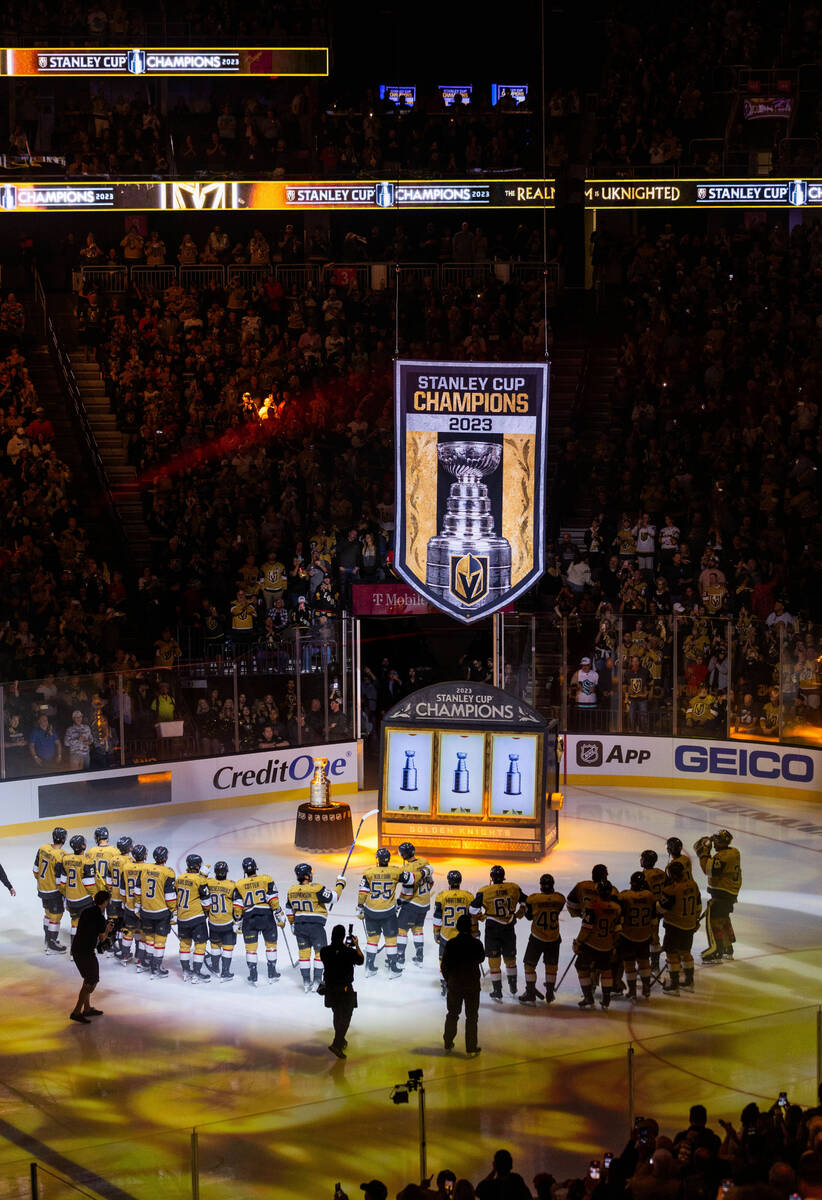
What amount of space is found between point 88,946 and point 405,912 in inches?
123

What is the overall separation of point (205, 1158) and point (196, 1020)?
5.24 meters

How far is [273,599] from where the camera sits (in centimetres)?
2605

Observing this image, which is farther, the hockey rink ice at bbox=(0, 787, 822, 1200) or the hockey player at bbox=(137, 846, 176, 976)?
the hockey player at bbox=(137, 846, 176, 976)

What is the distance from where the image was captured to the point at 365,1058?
14211mm

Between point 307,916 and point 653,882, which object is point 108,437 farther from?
point 653,882

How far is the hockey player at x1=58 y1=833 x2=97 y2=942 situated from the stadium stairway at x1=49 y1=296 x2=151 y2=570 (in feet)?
35.9

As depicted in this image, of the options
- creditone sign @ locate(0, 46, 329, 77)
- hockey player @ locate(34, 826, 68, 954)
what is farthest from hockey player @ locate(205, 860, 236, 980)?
creditone sign @ locate(0, 46, 329, 77)

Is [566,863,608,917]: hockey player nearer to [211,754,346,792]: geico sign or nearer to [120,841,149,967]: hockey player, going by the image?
[120,841,149,967]: hockey player

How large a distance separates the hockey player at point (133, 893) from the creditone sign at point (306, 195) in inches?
517

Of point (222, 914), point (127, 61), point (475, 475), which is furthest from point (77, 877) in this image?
point (127, 61)

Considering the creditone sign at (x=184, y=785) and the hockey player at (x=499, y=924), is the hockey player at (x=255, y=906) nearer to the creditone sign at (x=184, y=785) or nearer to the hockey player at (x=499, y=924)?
the hockey player at (x=499, y=924)

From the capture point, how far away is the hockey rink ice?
35.4ft

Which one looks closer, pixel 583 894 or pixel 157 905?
pixel 583 894

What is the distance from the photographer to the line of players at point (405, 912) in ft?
51.2
